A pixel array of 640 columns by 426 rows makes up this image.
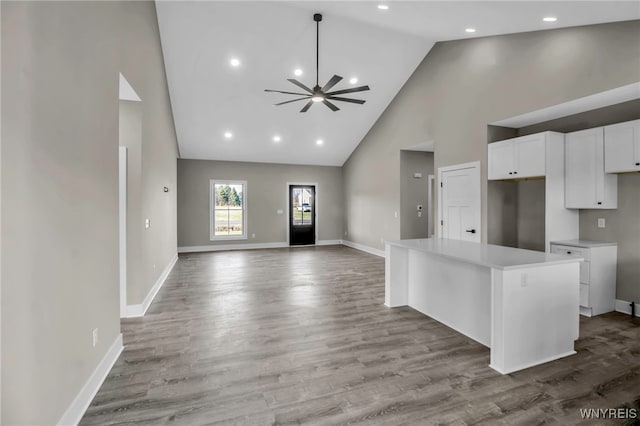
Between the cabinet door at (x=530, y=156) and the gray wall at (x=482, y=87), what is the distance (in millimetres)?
413

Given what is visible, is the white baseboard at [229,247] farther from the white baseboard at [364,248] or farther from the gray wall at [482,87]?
the gray wall at [482,87]

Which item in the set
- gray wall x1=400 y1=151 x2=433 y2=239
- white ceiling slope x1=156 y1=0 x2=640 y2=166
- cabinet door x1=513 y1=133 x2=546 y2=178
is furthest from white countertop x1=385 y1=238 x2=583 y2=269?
gray wall x1=400 y1=151 x2=433 y2=239

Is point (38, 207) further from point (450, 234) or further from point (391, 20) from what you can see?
point (450, 234)

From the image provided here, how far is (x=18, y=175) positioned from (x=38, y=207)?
0.74 ft

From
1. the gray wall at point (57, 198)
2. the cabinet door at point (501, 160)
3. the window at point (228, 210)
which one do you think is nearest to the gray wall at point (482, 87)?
the cabinet door at point (501, 160)

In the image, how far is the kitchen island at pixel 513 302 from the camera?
8.08 feet

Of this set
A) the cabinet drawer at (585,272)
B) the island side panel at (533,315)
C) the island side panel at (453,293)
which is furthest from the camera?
the cabinet drawer at (585,272)

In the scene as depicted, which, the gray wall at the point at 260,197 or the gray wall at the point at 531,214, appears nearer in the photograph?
the gray wall at the point at 531,214

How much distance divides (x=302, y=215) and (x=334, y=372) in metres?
7.71

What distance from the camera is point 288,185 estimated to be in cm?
Result: 987

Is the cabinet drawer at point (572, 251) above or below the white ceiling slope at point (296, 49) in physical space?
below

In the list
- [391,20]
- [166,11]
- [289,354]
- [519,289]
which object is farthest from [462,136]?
[166,11]

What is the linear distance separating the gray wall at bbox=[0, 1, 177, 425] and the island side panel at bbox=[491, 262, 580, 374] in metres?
3.02

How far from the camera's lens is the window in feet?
30.0
